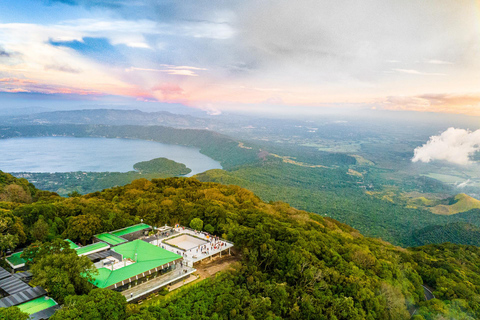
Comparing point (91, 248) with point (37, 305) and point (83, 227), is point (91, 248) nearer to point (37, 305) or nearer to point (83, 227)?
point (83, 227)

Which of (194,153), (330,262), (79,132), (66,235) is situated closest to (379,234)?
(330,262)

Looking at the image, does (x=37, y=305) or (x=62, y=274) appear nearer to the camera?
(x=37, y=305)

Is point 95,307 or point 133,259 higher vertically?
point 95,307

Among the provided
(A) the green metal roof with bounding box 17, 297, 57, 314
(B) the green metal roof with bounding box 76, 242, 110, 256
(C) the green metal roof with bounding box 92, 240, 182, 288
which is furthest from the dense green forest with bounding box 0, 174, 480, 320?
(B) the green metal roof with bounding box 76, 242, 110, 256

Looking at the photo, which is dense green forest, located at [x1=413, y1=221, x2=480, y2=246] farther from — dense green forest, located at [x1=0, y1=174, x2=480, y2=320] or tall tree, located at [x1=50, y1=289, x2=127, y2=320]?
tall tree, located at [x1=50, y1=289, x2=127, y2=320]

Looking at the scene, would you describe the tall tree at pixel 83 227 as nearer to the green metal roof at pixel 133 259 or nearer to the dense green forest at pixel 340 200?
the green metal roof at pixel 133 259

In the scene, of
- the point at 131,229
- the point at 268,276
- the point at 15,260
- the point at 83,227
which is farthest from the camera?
the point at 131,229

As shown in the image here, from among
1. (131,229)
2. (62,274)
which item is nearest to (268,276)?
(62,274)

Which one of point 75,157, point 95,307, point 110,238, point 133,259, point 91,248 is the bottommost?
point 75,157
